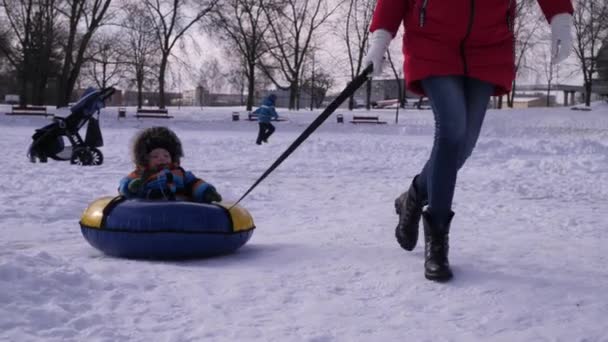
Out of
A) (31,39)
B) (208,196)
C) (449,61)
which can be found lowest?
(208,196)

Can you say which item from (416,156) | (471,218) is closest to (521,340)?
(471,218)

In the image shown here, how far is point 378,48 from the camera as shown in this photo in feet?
10.4

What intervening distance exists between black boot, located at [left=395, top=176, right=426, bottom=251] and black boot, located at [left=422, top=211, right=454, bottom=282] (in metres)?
0.26

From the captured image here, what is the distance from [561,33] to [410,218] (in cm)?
117

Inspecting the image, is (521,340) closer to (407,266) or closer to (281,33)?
(407,266)

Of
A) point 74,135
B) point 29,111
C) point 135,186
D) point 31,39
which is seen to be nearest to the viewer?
point 135,186

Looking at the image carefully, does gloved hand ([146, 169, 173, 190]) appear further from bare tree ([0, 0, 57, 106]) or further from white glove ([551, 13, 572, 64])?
bare tree ([0, 0, 57, 106])

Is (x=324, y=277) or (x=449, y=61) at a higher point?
(x=449, y=61)

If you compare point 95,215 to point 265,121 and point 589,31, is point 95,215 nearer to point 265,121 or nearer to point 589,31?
point 265,121

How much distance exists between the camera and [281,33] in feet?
139

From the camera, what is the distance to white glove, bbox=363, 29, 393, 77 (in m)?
3.19

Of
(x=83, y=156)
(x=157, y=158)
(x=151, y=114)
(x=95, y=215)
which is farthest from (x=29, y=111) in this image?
(x=95, y=215)

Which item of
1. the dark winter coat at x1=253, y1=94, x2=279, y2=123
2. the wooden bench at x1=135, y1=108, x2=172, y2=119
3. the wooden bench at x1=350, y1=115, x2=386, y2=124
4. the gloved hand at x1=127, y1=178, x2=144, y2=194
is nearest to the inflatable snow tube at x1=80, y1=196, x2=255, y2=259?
the gloved hand at x1=127, y1=178, x2=144, y2=194

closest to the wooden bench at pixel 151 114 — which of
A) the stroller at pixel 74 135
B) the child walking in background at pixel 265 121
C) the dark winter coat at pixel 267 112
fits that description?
the dark winter coat at pixel 267 112
